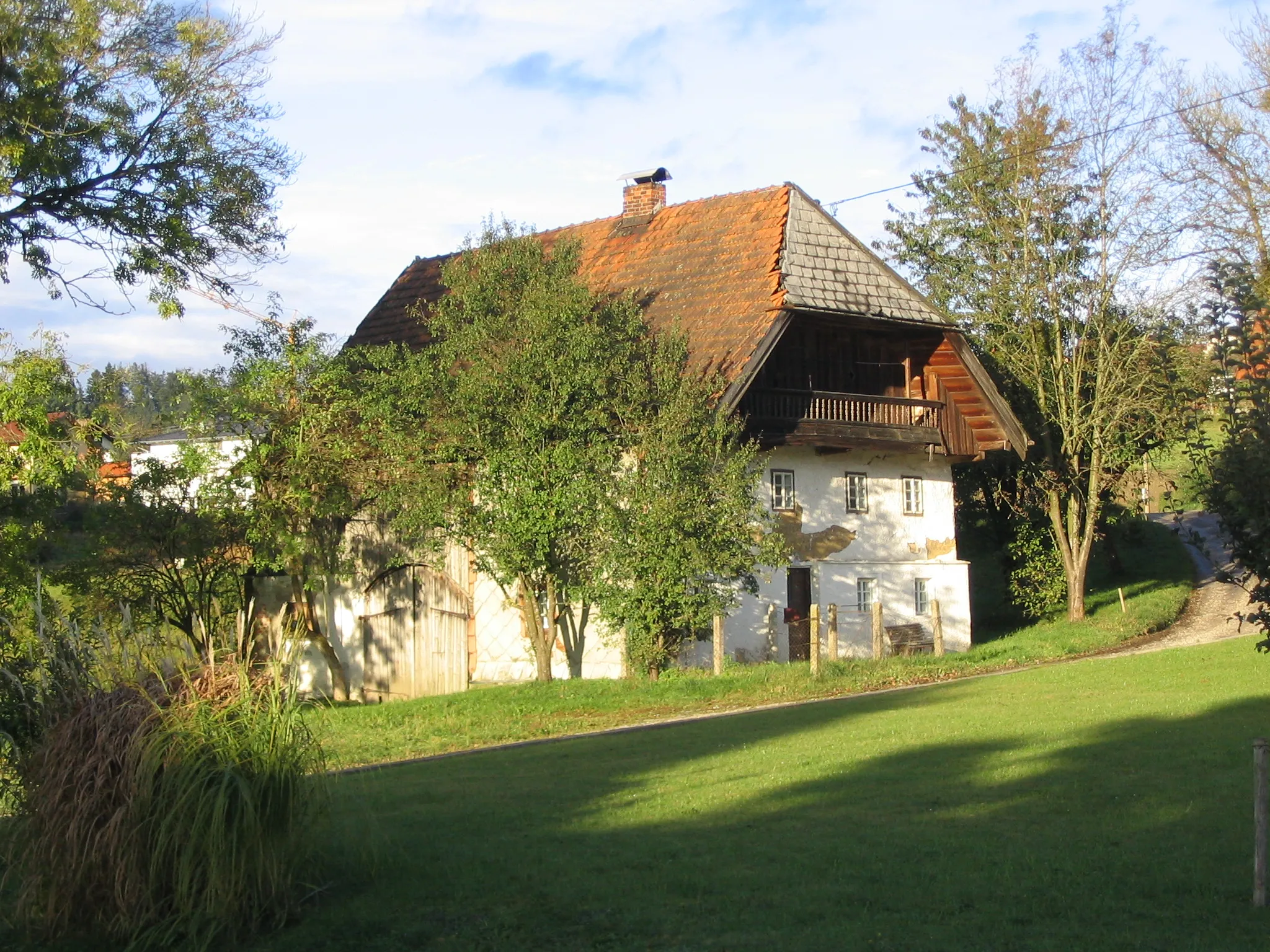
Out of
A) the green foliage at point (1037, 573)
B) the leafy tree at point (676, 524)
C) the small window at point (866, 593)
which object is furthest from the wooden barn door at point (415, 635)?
the green foliage at point (1037, 573)

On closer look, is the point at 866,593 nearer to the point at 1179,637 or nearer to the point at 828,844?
the point at 1179,637

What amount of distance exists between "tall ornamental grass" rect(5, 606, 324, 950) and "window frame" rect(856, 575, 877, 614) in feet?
65.7

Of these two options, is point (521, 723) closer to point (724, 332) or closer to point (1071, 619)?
point (724, 332)

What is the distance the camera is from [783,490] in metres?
26.4

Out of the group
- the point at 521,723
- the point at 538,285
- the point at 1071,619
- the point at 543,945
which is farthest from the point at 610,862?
the point at 1071,619

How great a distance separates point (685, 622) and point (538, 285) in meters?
6.15

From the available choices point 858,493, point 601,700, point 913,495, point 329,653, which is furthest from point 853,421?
point 329,653

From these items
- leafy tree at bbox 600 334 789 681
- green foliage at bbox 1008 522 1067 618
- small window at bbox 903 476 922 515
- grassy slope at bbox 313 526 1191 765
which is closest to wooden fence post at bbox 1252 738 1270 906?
grassy slope at bbox 313 526 1191 765

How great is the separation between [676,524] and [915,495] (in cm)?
957

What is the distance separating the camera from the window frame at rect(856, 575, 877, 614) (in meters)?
→ 27.4

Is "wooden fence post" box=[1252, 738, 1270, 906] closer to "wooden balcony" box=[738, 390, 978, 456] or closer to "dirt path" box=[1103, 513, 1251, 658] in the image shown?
"dirt path" box=[1103, 513, 1251, 658]

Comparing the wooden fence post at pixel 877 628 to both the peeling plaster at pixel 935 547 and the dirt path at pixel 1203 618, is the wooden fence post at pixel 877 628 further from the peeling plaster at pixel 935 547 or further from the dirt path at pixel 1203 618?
the peeling plaster at pixel 935 547

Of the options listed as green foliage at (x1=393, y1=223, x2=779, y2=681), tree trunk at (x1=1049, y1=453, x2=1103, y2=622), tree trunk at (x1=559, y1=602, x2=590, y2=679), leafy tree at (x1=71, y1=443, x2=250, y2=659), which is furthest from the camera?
tree trunk at (x1=1049, y1=453, x2=1103, y2=622)

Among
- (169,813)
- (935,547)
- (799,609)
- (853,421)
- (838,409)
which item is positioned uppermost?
(838,409)
